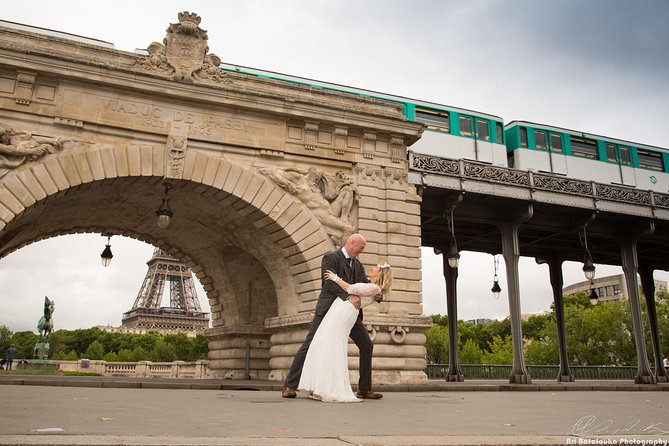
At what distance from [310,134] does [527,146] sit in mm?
9238

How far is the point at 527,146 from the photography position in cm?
2173

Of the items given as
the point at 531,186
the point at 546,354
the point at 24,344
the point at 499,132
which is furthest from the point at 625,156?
the point at 24,344

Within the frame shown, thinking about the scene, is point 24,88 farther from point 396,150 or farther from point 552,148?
point 552,148

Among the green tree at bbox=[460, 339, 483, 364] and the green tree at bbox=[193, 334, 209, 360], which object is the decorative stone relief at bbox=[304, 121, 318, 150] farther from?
the green tree at bbox=[193, 334, 209, 360]

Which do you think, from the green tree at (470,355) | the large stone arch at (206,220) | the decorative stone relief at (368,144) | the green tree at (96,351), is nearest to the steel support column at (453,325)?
the large stone arch at (206,220)

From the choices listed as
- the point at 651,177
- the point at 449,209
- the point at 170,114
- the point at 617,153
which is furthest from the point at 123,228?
the point at 651,177

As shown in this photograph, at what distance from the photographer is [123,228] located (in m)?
18.8

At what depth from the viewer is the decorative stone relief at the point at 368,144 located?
1725 cm

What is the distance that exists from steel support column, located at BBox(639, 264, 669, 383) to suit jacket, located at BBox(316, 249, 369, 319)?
21651 mm

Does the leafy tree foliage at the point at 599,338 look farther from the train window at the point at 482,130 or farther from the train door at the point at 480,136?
the train window at the point at 482,130

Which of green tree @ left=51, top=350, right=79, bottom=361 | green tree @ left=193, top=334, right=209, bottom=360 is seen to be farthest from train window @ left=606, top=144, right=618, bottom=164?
green tree @ left=51, top=350, right=79, bottom=361

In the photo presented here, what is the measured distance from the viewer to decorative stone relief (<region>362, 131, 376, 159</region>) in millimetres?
17250

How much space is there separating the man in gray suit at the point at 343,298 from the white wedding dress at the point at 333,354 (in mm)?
122

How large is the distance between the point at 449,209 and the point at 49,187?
39.1 feet
